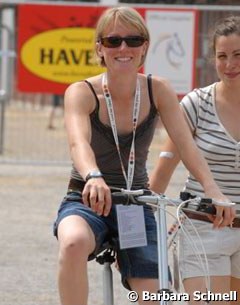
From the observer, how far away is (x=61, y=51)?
12.8 m

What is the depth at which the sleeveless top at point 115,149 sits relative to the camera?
4414 mm

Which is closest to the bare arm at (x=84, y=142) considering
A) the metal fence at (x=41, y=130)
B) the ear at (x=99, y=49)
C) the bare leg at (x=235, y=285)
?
the ear at (x=99, y=49)

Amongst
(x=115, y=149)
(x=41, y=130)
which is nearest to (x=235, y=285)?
(x=115, y=149)

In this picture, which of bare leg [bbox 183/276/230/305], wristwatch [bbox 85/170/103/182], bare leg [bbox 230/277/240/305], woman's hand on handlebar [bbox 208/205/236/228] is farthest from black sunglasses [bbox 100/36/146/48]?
bare leg [bbox 230/277/240/305]

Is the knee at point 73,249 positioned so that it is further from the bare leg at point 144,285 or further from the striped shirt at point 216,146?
the striped shirt at point 216,146

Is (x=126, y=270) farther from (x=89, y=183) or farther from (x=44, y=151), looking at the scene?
(x=44, y=151)

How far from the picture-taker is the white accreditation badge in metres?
4.29

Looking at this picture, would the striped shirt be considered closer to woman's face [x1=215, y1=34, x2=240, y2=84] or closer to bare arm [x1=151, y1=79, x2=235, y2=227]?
woman's face [x1=215, y1=34, x2=240, y2=84]

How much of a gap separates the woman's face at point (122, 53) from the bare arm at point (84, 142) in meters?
0.15

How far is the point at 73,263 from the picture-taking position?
403 cm

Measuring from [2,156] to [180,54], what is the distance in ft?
9.07

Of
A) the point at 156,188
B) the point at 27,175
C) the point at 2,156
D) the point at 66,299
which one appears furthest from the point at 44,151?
the point at 66,299

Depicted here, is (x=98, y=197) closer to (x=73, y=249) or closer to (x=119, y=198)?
(x=119, y=198)

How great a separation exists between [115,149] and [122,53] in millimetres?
401
